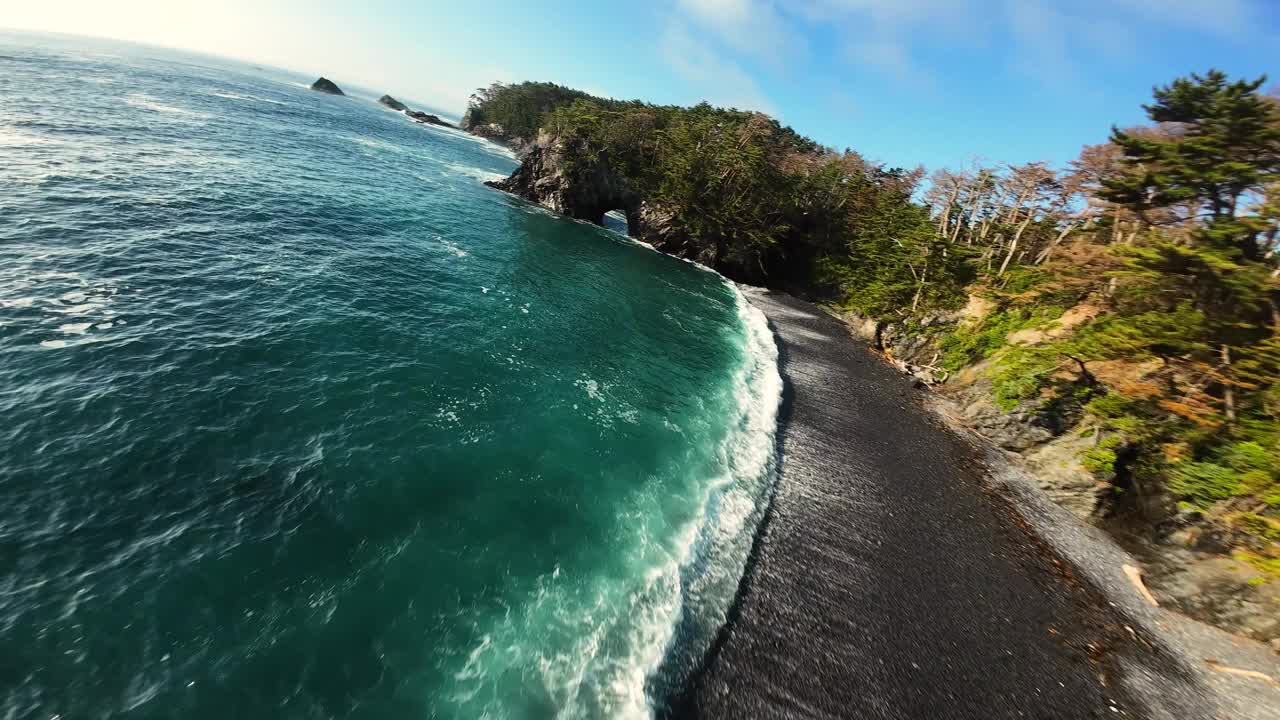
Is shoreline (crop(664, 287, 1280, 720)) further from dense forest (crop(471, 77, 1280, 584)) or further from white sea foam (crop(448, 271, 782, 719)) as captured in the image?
dense forest (crop(471, 77, 1280, 584))

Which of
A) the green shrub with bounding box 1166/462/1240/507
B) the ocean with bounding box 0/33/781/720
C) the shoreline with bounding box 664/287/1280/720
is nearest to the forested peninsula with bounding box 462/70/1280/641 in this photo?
the green shrub with bounding box 1166/462/1240/507

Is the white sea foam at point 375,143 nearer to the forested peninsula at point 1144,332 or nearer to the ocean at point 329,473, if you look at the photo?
the ocean at point 329,473

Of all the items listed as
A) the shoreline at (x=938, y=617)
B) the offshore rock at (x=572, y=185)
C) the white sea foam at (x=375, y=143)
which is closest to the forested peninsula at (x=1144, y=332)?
the shoreline at (x=938, y=617)

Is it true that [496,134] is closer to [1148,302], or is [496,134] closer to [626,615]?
[1148,302]

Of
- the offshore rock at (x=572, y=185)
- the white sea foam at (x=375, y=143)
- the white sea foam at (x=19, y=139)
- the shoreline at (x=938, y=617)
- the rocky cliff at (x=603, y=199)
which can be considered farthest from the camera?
the white sea foam at (x=375, y=143)

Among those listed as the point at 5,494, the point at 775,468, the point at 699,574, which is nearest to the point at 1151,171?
the point at 775,468

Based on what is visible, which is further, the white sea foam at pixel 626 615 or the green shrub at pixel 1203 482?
the green shrub at pixel 1203 482


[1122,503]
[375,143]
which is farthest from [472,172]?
[1122,503]

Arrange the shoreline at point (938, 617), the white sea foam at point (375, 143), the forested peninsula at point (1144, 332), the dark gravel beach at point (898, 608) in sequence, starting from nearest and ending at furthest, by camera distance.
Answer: the dark gravel beach at point (898, 608), the shoreline at point (938, 617), the forested peninsula at point (1144, 332), the white sea foam at point (375, 143)
